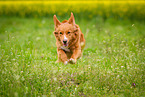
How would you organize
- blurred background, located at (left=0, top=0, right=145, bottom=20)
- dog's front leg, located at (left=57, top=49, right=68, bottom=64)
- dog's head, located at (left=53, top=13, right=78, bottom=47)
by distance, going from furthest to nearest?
blurred background, located at (left=0, top=0, right=145, bottom=20), dog's front leg, located at (left=57, top=49, right=68, bottom=64), dog's head, located at (left=53, top=13, right=78, bottom=47)

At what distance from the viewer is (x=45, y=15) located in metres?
13.4

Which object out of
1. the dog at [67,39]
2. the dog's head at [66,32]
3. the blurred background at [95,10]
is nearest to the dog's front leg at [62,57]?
the dog at [67,39]

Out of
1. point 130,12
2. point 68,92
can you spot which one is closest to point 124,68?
point 68,92

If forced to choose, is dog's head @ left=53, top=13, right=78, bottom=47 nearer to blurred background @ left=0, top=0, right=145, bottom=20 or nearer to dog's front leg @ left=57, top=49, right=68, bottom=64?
dog's front leg @ left=57, top=49, right=68, bottom=64

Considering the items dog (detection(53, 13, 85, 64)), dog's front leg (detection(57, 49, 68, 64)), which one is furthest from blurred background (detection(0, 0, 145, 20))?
dog's front leg (detection(57, 49, 68, 64))

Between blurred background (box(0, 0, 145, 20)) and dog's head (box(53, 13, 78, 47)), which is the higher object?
blurred background (box(0, 0, 145, 20))

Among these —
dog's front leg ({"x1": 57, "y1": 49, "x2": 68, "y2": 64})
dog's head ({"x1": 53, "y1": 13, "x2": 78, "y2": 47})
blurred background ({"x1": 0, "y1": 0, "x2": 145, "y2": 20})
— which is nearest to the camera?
dog's head ({"x1": 53, "y1": 13, "x2": 78, "y2": 47})

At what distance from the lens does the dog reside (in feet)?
15.5

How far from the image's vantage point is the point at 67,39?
460cm

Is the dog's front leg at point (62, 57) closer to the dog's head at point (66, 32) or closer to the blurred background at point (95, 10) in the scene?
the dog's head at point (66, 32)

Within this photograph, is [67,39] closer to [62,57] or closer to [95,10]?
[62,57]

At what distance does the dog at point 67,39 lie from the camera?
4.74 metres

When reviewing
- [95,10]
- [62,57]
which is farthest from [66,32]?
[95,10]

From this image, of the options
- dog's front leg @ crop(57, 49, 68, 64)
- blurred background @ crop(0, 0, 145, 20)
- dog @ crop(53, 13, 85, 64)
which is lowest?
dog's front leg @ crop(57, 49, 68, 64)
